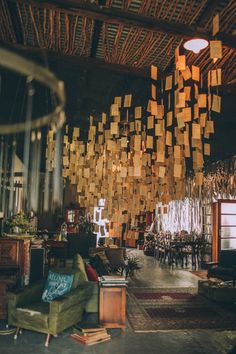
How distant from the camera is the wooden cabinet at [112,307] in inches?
187

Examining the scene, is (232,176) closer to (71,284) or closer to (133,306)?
(133,306)

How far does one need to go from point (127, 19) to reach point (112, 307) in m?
3.55

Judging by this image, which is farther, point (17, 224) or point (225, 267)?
point (225, 267)

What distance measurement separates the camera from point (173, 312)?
565 centimetres

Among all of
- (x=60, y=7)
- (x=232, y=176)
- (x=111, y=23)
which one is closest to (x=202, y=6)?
(x=111, y=23)

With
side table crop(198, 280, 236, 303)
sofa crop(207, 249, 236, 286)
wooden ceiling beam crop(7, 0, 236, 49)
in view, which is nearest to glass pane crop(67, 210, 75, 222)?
sofa crop(207, 249, 236, 286)

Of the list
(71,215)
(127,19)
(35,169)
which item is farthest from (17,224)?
(71,215)

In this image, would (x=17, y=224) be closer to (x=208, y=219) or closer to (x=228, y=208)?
(x=228, y=208)

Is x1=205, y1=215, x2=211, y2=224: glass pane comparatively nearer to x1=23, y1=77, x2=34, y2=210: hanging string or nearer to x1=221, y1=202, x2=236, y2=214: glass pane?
x1=221, y1=202, x2=236, y2=214: glass pane

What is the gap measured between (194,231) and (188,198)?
1.15m

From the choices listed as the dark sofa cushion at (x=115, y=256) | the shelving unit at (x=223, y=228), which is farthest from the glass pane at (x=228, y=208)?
the dark sofa cushion at (x=115, y=256)

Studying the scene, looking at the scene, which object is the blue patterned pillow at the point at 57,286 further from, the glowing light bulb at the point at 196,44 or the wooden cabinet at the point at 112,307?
the glowing light bulb at the point at 196,44

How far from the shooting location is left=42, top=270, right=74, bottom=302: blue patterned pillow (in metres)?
4.66

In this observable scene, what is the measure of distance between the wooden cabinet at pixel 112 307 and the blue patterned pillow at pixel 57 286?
466 mm
